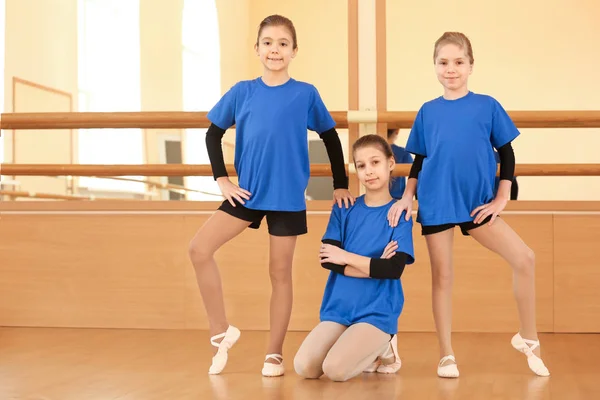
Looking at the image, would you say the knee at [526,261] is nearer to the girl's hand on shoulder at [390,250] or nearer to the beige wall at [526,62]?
the girl's hand on shoulder at [390,250]

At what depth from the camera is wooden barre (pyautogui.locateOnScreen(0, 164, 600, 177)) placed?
3.44 m

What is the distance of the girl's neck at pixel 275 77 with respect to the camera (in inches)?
A: 97.6

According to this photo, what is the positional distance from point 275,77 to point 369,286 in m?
0.68

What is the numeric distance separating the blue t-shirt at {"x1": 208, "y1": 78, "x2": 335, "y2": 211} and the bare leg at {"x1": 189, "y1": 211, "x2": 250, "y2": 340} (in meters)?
0.09

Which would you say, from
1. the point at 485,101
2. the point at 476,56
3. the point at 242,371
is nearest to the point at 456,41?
the point at 485,101

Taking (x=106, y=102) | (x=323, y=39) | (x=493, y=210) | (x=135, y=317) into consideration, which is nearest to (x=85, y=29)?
(x=106, y=102)

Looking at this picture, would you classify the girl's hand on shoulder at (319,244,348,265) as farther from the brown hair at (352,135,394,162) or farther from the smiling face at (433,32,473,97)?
the smiling face at (433,32,473,97)

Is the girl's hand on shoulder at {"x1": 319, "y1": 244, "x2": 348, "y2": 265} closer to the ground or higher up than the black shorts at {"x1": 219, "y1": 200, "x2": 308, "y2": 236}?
closer to the ground

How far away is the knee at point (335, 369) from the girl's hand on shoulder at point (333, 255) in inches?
11.6

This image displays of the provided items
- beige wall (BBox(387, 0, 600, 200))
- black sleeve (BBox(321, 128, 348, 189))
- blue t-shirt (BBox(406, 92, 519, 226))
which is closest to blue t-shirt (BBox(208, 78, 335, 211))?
black sleeve (BBox(321, 128, 348, 189))

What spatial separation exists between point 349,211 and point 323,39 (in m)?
8.97

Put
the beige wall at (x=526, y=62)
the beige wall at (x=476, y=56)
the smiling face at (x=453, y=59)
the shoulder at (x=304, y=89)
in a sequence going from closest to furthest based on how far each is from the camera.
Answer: the smiling face at (x=453, y=59), the shoulder at (x=304, y=89), the beige wall at (x=476, y=56), the beige wall at (x=526, y=62)

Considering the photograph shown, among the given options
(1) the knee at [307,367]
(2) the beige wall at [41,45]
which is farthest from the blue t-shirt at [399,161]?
(2) the beige wall at [41,45]

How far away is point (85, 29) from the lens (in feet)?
28.0
